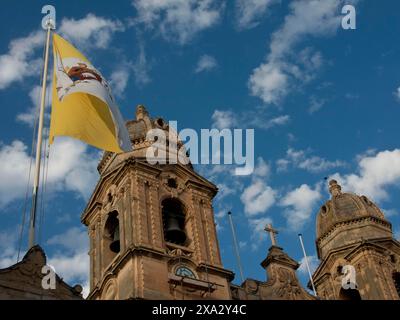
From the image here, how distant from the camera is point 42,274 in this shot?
26422 mm

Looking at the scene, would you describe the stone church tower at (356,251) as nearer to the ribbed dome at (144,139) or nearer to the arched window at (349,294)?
the arched window at (349,294)

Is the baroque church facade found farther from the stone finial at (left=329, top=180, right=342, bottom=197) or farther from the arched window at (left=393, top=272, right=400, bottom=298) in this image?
the stone finial at (left=329, top=180, right=342, bottom=197)

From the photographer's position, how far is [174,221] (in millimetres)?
34719

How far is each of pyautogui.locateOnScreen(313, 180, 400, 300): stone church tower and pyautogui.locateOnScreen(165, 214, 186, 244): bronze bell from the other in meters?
10.2

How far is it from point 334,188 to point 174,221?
49.6ft

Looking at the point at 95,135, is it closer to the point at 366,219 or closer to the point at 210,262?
the point at 210,262

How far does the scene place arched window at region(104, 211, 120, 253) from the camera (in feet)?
114

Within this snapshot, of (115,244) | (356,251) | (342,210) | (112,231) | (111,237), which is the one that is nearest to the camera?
(115,244)

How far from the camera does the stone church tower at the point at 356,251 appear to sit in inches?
1583

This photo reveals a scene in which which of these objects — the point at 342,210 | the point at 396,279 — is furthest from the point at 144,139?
the point at 396,279

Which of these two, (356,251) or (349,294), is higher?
(356,251)

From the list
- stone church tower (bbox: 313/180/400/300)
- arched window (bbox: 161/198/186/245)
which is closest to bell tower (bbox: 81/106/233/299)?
arched window (bbox: 161/198/186/245)

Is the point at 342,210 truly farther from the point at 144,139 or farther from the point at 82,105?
the point at 82,105
